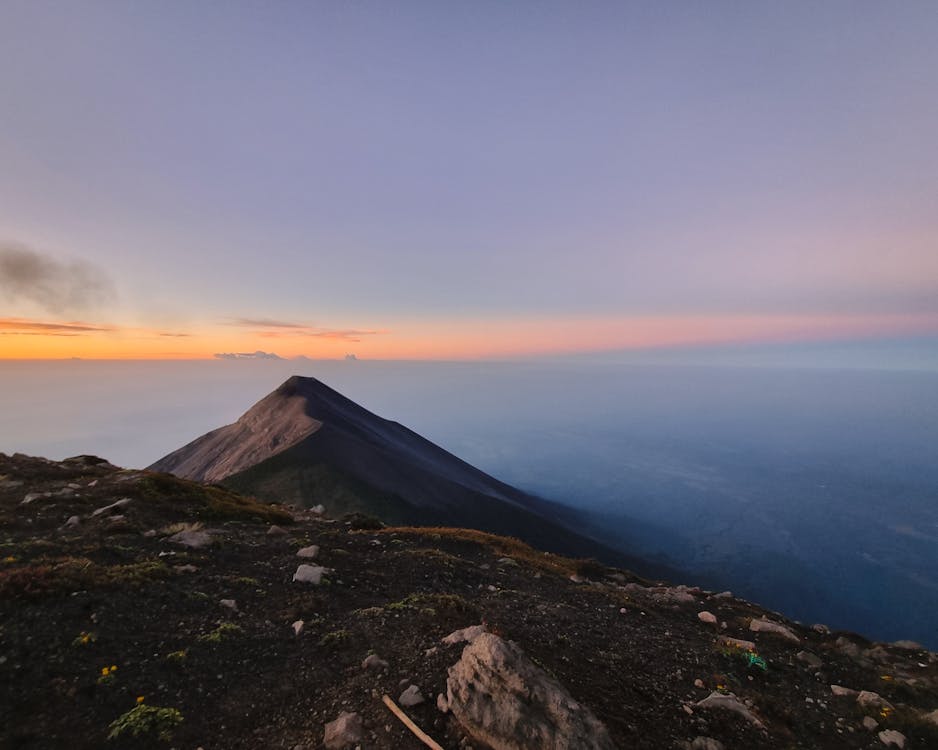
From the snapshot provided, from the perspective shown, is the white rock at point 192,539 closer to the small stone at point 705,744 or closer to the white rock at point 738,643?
the small stone at point 705,744

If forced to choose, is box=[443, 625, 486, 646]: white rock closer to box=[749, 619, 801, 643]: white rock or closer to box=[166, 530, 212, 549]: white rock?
box=[166, 530, 212, 549]: white rock

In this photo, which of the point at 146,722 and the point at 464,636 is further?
the point at 464,636

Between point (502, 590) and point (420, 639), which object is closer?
point (420, 639)

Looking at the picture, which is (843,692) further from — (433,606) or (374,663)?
(374,663)

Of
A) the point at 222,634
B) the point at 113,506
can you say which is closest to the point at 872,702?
the point at 222,634

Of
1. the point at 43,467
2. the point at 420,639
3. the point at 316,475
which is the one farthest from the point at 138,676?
the point at 316,475

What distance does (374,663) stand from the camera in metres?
11.0

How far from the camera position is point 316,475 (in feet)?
330

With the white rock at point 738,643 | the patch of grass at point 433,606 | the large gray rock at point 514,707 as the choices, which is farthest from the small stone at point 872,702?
the patch of grass at point 433,606

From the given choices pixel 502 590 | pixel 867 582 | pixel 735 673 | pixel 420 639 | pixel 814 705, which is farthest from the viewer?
pixel 867 582

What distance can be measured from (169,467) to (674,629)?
15712 cm

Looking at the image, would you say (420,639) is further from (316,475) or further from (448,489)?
(448,489)

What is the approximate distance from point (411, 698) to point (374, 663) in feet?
6.33

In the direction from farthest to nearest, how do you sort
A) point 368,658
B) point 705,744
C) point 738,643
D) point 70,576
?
point 738,643 → point 70,576 → point 368,658 → point 705,744
